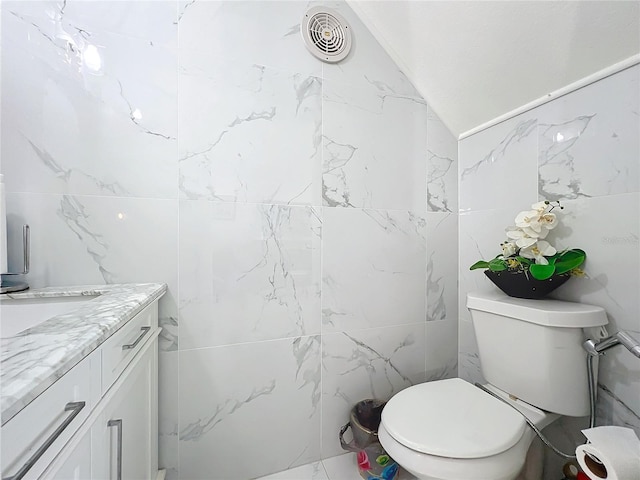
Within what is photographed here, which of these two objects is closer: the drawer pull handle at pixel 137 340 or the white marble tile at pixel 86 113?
the drawer pull handle at pixel 137 340

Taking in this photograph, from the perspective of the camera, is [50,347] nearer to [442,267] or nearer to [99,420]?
[99,420]

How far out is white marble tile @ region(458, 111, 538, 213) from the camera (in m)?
1.17

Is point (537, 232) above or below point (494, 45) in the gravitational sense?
below

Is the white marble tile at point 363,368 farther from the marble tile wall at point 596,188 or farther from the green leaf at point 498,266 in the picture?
the marble tile wall at point 596,188

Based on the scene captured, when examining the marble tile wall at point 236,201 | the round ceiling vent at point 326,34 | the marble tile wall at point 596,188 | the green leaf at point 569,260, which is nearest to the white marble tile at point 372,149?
the marble tile wall at point 236,201

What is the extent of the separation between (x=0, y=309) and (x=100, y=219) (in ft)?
1.13

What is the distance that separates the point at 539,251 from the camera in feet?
3.34

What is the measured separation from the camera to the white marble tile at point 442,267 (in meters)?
1.43

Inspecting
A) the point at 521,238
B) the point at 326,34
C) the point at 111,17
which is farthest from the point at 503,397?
the point at 111,17

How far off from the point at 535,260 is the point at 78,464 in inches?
51.7

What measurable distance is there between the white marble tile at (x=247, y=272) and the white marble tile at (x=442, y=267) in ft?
1.97

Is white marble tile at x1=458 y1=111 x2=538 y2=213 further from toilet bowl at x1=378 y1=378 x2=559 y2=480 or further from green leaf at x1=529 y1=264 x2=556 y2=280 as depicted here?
toilet bowl at x1=378 y1=378 x2=559 y2=480

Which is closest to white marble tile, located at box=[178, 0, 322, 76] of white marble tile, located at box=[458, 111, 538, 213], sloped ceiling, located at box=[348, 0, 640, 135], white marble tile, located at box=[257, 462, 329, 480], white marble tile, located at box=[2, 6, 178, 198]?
white marble tile, located at box=[2, 6, 178, 198]

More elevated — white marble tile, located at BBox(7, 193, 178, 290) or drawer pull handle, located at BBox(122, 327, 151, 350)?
white marble tile, located at BBox(7, 193, 178, 290)
